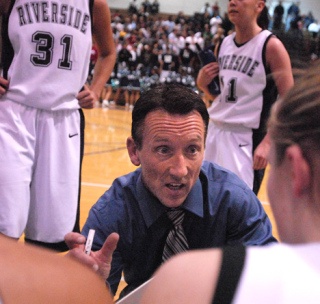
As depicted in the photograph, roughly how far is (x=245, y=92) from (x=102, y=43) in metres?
1.09

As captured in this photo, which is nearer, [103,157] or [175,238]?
[175,238]

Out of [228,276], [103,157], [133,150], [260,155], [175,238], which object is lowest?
[103,157]

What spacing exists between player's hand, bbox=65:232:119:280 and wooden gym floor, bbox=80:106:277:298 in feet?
6.22

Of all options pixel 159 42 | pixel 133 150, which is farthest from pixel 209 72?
pixel 159 42

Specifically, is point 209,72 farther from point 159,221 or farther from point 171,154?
point 159,221

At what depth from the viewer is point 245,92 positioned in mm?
4168

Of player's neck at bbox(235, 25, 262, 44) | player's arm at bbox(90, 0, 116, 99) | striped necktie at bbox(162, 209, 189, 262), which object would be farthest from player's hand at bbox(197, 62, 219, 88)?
striped necktie at bbox(162, 209, 189, 262)

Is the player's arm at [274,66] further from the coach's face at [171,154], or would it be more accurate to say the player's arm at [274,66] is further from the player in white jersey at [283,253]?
the player in white jersey at [283,253]

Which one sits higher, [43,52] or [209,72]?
[43,52]

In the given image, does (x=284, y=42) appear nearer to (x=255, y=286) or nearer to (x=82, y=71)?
(x=82, y=71)

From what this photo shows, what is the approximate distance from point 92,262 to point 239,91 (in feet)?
8.22

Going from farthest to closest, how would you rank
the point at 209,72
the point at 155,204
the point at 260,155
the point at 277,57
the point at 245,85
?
1. the point at 209,72
2. the point at 245,85
3. the point at 277,57
4. the point at 260,155
5. the point at 155,204

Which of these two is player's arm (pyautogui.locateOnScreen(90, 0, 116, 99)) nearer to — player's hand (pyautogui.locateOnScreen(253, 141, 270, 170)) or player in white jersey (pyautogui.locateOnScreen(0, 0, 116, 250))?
player in white jersey (pyautogui.locateOnScreen(0, 0, 116, 250))

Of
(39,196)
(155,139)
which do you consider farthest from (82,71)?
(155,139)
